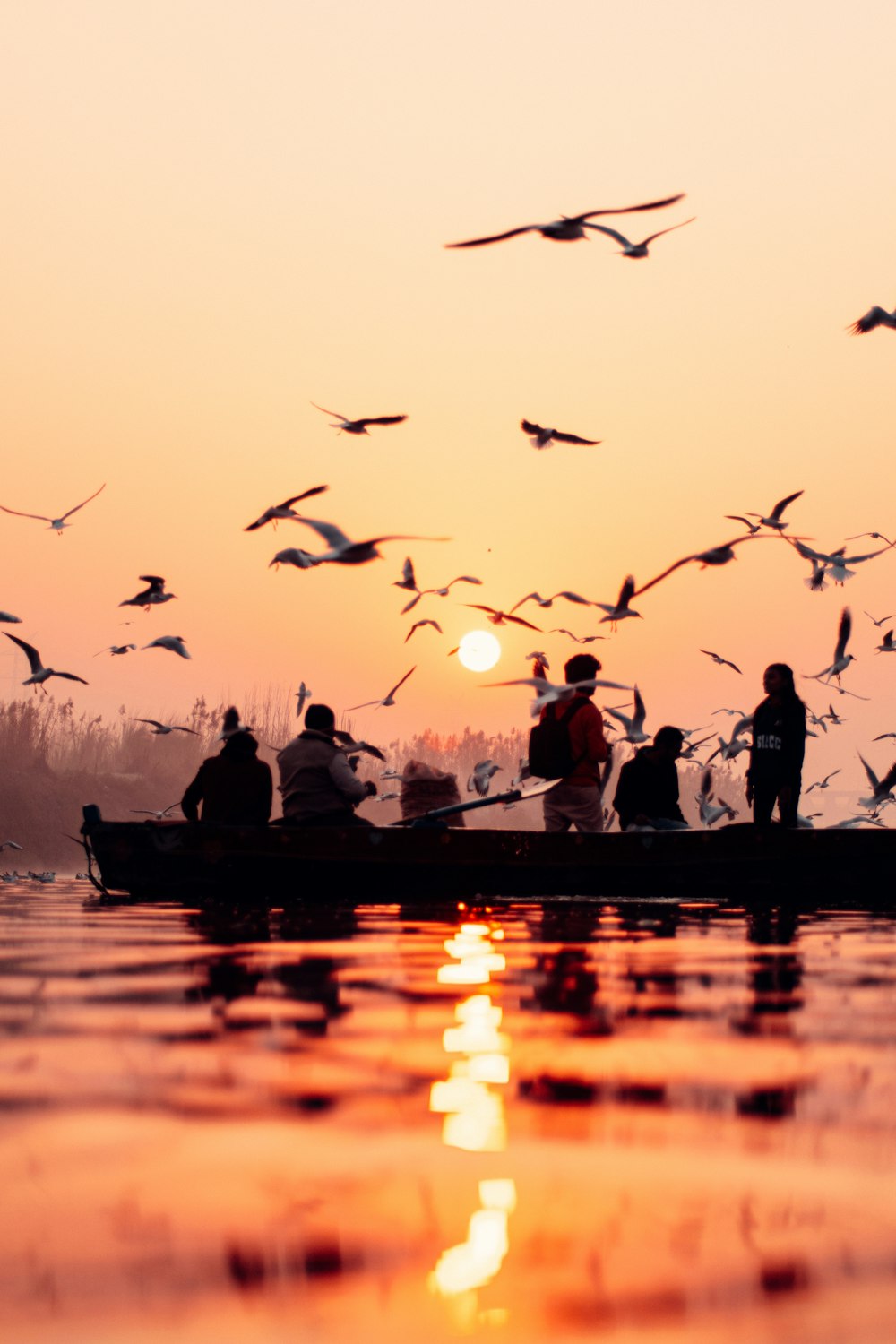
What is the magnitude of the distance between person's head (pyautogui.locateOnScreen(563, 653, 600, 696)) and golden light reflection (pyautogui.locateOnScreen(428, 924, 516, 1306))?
6455 millimetres

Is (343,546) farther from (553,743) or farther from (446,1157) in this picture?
(446,1157)

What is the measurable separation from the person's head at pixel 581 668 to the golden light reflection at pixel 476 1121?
6.45m

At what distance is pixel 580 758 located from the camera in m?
16.4

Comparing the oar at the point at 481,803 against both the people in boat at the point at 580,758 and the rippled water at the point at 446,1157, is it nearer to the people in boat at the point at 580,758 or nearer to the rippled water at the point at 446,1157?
the people in boat at the point at 580,758

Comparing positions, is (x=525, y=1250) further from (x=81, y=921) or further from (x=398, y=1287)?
(x=81, y=921)

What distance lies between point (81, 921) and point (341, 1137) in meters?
10.2

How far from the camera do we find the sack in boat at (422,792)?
18.9 meters

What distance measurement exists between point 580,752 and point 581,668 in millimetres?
912

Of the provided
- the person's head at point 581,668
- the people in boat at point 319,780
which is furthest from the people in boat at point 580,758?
the people in boat at point 319,780

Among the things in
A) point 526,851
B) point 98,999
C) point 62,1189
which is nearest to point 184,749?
point 526,851

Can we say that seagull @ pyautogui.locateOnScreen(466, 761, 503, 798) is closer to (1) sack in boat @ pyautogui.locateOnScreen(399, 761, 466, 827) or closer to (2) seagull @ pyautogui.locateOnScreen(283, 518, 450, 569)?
(1) sack in boat @ pyautogui.locateOnScreen(399, 761, 466, 827)

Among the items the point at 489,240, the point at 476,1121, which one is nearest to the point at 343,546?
the point at 489,240

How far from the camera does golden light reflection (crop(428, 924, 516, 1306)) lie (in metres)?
3.33

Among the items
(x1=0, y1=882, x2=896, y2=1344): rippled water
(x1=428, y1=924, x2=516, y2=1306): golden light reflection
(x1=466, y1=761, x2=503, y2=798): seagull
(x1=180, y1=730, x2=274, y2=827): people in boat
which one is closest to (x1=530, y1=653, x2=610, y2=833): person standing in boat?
(x1=180, y1=730, x2=274, y2=827): people in boat
